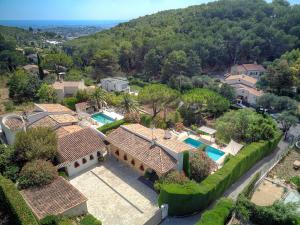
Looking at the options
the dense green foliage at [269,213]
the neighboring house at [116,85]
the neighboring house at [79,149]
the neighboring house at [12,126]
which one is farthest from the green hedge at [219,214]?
the neighboring house at [116,85]

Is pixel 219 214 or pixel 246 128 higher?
pixel 246 128

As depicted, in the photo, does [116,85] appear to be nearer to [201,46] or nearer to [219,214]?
[201,46]

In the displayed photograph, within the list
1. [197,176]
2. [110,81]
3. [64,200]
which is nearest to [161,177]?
[197,176]

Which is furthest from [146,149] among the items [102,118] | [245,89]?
[245,89]

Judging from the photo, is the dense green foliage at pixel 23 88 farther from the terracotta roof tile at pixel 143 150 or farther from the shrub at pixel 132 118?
the terracotta roof tile at pixel 143 150

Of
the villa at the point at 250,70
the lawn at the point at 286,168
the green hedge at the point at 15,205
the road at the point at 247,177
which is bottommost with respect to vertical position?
the lawn at the point at 286,168

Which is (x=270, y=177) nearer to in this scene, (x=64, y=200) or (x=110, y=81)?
(x=64, y=200)
